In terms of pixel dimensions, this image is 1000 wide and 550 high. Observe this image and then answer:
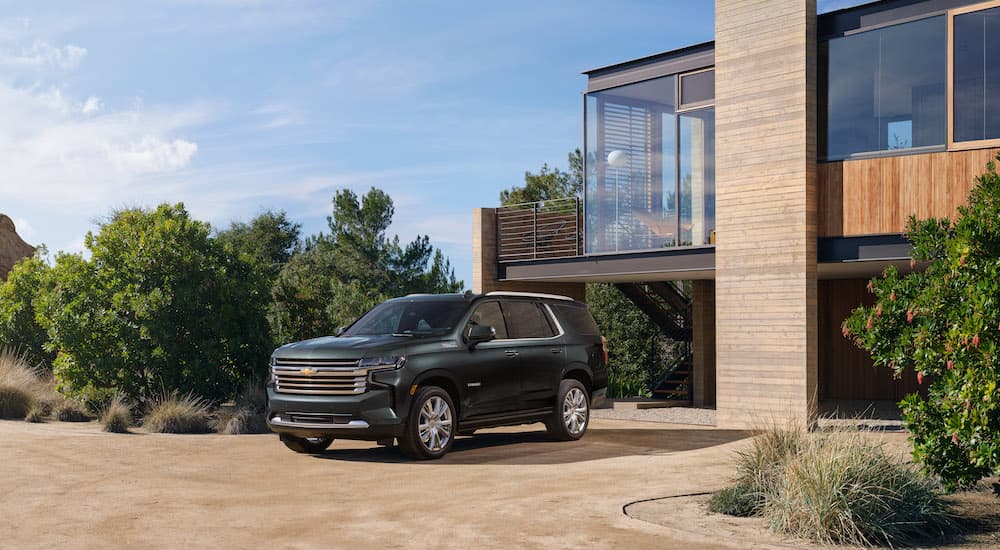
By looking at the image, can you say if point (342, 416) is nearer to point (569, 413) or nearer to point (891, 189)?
point (569, 413)

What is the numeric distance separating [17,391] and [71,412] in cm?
101

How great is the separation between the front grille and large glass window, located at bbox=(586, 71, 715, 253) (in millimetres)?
8679

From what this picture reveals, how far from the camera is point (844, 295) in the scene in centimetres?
2322

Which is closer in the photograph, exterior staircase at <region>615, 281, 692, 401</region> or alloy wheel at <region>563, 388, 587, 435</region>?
alloy wheel at <region>563, 388, 587, 435</region>

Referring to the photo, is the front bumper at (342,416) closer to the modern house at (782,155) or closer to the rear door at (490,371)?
the rear door at (490,371)

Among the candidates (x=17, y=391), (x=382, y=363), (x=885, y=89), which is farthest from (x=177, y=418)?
(x=885, y=89)

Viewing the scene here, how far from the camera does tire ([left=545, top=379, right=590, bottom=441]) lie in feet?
47.5

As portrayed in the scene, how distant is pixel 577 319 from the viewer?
15.4 metres

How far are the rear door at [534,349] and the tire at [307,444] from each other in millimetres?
2548

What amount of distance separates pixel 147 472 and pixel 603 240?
37.1 ft

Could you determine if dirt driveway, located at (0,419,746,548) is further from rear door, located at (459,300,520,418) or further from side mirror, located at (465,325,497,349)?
side mirror, located at (465,325,497,349)

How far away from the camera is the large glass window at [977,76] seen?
50.8 feet

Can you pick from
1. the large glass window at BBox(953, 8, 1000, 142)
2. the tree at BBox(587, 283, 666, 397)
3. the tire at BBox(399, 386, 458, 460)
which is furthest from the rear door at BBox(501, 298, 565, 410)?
the tree at BBox(587, 283, 666, 397)

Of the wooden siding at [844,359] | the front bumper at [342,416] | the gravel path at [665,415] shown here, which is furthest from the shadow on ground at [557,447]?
the wooden siding at [844,359]
